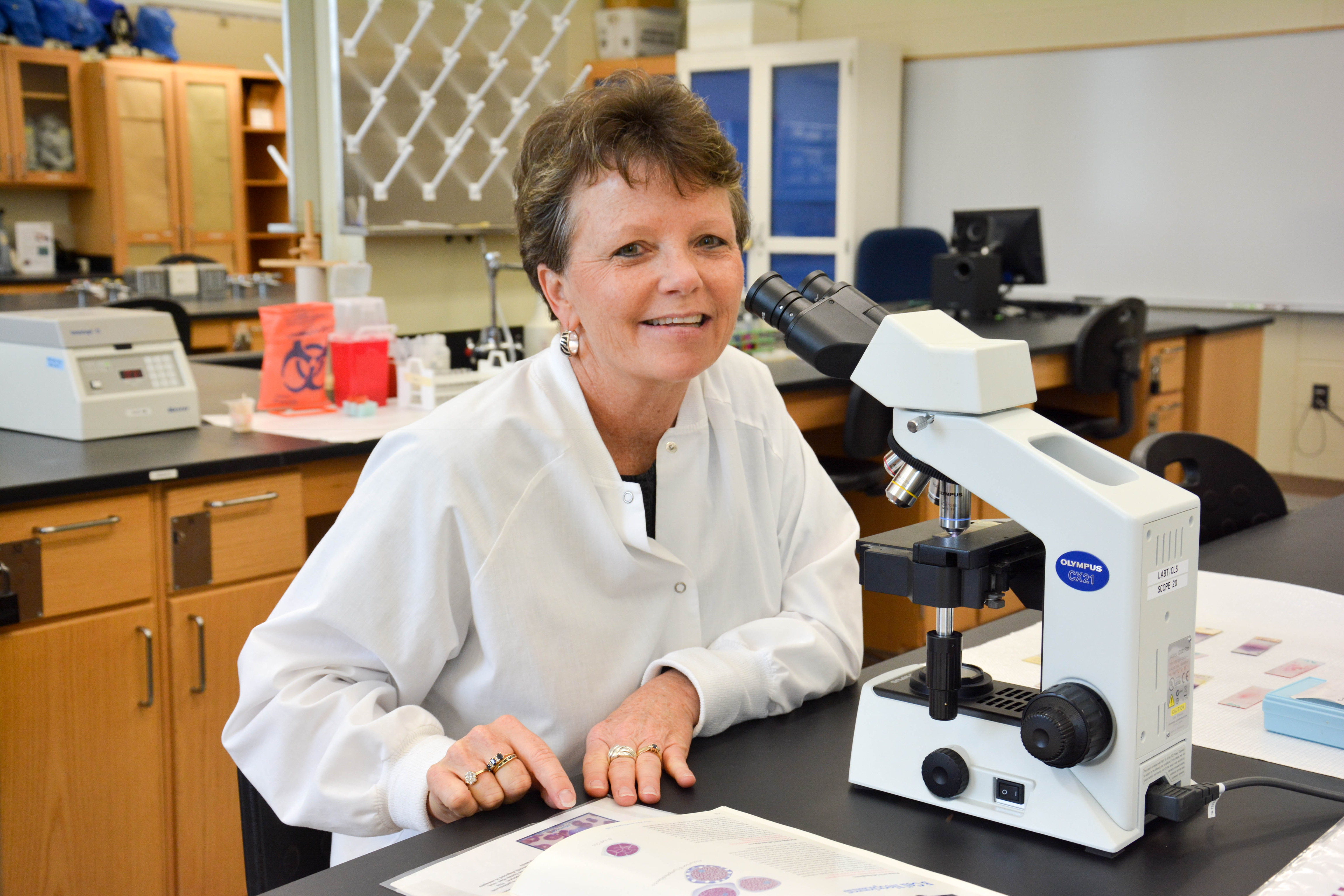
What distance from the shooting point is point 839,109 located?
6164mm

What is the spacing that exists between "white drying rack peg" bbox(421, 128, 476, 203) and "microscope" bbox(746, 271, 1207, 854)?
13.5 ft

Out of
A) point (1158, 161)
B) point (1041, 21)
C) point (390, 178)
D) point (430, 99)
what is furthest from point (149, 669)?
point (1041, 21)

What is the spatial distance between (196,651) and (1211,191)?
5.01m

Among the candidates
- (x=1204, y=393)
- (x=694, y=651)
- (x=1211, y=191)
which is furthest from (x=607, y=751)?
(x=1211, y=191)

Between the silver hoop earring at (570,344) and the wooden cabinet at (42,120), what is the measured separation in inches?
273

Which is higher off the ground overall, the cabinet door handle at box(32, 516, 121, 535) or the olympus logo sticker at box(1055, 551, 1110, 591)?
the olympus logo sticker at box(1055, 551, 1110, 591)

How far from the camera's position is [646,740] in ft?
3.37

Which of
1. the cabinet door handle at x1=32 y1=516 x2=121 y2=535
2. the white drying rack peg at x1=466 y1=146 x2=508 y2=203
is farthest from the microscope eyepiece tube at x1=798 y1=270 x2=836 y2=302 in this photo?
the white drying rack peg at x1=466 y1=146 x2=508 y2=203

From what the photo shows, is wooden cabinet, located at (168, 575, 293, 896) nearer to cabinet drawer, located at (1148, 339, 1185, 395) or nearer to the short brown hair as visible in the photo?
→ the short brown hair

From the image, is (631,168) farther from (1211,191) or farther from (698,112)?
(1211,191)

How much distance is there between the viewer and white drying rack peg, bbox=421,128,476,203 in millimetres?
4801

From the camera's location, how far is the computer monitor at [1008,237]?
15.0 feet

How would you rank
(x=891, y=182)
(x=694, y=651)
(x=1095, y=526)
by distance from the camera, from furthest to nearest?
(x=891, y=182), (x=694, y=651), (x=1095, y=526)

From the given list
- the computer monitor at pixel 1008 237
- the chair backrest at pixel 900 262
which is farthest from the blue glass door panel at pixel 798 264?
the computer monitor at pixel 1008 237
